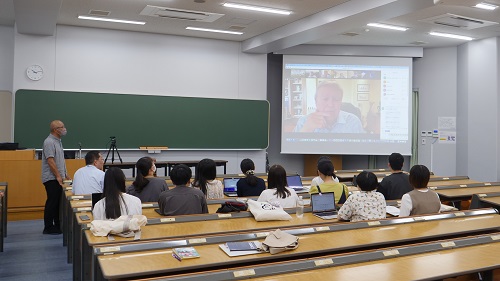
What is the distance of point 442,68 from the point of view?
10.4 m

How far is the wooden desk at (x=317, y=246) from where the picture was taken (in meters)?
2.37

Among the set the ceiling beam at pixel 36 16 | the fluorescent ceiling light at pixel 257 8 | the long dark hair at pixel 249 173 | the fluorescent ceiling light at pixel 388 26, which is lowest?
the long dark hair at pixel 249 173

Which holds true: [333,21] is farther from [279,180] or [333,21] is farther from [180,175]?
[180,175]

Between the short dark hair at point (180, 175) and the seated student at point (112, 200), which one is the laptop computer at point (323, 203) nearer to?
the short dark hair at point (180, 175)

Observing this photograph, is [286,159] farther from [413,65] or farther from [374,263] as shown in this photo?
[374,263]

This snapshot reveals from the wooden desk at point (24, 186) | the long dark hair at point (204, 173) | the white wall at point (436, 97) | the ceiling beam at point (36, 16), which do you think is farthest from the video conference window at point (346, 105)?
the long dark hair at point (204, 173)

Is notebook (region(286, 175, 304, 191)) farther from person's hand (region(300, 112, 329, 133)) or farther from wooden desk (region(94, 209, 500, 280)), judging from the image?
person's hand (region(300, 112, 329, 133))

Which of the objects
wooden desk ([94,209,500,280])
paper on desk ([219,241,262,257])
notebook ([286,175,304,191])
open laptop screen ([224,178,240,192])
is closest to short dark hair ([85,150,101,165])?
open laptop screen ([224,178,240,192])

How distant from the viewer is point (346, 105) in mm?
10297

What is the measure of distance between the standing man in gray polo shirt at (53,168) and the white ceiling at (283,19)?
180 centimetres

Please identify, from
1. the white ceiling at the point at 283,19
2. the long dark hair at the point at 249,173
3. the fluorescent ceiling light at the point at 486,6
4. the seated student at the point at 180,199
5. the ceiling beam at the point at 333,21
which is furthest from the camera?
the fluorescent ceiling light at the point at 486,6

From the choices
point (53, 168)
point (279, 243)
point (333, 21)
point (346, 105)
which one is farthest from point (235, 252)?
point (346, 105)

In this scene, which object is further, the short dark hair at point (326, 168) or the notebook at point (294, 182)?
the notebook at point (294, 182)

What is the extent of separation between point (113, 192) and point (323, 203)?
70.9 inches
